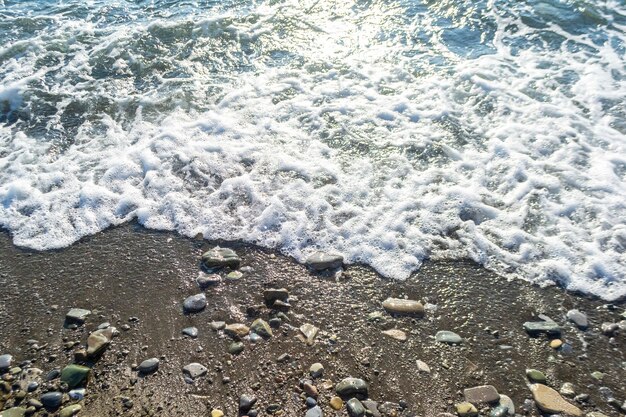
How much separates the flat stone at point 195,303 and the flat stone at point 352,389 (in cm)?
150

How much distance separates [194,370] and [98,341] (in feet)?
3.01

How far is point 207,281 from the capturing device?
4582mm

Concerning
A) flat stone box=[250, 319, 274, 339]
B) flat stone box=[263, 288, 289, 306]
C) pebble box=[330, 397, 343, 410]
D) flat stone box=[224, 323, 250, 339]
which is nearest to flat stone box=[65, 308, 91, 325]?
flat stone box=[224, 323, 250, 339]

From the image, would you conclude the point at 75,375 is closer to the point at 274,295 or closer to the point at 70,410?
the point at 70,410

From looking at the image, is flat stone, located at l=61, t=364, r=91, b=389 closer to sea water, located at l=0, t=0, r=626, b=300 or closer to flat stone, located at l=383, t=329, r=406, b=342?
sea water, located at l=0, t=0, r=626, b=300

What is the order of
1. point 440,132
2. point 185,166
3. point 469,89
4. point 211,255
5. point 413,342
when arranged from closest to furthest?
point 413,342
point 211,255
point 185,166
point 440,132
point 469,89

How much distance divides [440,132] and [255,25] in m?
4.65

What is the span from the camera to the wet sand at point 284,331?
368 centimetres

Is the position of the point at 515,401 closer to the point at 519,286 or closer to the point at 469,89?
the point at 519,286

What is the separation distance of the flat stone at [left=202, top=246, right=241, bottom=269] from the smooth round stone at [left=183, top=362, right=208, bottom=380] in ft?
3.73

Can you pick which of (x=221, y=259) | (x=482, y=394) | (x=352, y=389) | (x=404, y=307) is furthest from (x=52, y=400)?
(x=482, y=394)

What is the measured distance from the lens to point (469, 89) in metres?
7.09

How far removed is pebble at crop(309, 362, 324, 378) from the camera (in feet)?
12.4

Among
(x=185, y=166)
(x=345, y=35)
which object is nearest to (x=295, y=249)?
(x=185, y=166)
